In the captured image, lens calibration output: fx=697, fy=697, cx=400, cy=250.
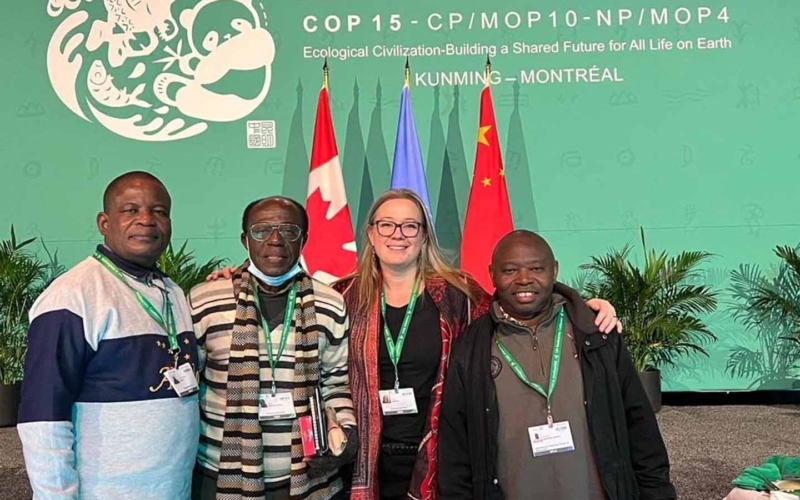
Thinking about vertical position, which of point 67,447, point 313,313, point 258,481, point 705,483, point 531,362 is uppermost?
point 313,313

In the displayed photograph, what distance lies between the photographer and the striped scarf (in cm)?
Answer: 178

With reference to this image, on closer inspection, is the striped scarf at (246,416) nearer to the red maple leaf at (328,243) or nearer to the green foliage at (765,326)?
the red maple leaf at (328,243)

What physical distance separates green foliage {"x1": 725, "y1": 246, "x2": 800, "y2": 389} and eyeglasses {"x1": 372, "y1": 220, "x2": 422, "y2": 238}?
164 inches

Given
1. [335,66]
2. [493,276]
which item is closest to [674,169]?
[335,66]

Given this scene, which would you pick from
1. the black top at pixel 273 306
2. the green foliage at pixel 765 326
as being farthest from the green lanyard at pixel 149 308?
the green foliage at pixel 765 326

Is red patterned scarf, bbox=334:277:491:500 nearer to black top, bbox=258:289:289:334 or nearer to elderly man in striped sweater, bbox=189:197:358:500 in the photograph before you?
elderly man in striped sweater, bbox=189:197:358:500

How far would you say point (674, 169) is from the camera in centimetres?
545

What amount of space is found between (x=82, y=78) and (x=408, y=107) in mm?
2622

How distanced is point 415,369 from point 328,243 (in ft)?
9.33

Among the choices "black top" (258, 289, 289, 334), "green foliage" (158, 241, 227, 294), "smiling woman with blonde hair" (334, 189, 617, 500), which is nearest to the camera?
"black top" (258, 289, 289, 334)

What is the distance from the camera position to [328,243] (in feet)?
16.0

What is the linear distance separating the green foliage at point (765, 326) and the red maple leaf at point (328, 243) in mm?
3036

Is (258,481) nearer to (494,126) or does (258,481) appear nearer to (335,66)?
(494,126)

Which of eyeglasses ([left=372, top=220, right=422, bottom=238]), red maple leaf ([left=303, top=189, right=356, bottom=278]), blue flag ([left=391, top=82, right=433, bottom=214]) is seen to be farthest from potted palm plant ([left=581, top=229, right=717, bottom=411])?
eyeglasses ([left=372, top=220, right=422, bottom=238])
